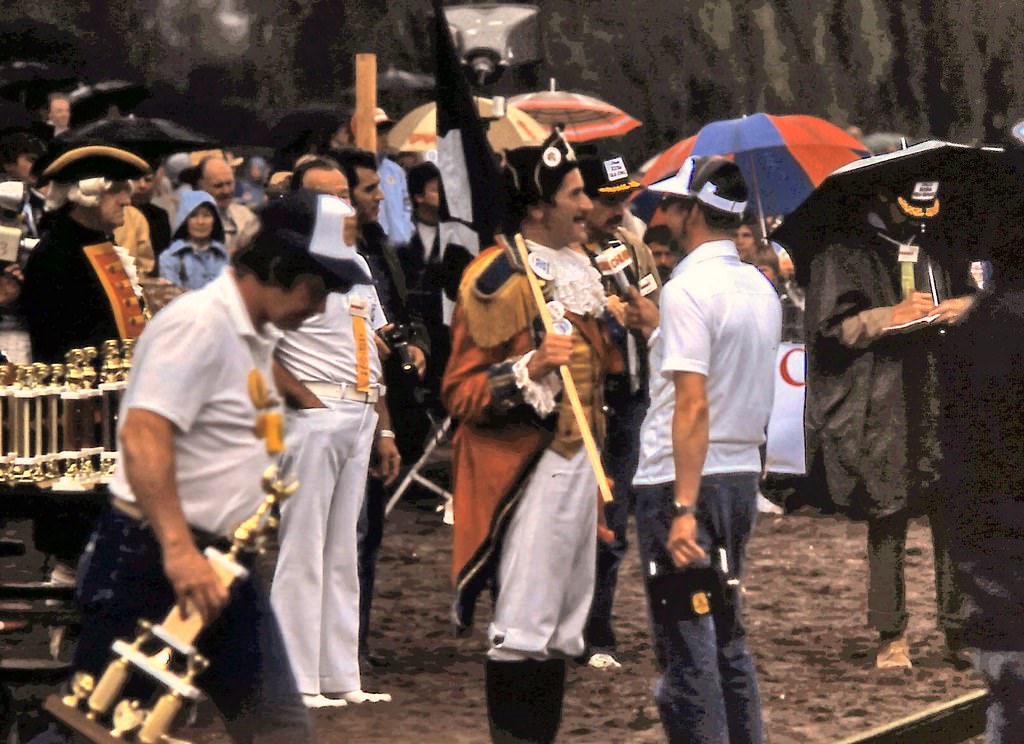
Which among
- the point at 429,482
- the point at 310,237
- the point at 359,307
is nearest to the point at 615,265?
the point at 359,307

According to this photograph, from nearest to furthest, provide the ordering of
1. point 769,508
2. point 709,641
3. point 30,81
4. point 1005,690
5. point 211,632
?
point 211,632
point 1005,690
point 709,641
point 769,508
point 30,81

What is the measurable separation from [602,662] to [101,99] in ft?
23.0

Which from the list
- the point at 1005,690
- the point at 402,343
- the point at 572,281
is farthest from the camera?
the point at 402,343

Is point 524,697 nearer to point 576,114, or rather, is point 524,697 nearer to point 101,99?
point 101,99

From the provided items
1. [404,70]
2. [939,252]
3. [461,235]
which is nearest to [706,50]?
[404,70]

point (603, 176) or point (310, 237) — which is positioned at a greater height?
point (603, 176)

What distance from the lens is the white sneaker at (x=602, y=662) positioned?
994 centimetres

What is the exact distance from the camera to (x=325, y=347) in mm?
8414

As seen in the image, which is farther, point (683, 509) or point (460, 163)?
point (460, 163)

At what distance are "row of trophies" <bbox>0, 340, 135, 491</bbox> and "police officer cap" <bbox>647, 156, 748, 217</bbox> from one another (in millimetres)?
2459

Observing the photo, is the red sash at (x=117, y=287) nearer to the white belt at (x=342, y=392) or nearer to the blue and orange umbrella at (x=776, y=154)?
the white belt at (x=342, y=392)

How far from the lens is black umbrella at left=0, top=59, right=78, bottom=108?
16203 millimetres

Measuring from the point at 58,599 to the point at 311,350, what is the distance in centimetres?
151

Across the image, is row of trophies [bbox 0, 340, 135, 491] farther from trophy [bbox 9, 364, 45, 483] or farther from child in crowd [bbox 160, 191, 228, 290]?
child in crowd [bbox 160, 191, 228, 290]
